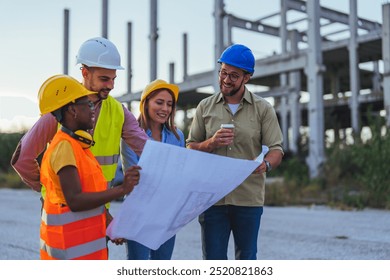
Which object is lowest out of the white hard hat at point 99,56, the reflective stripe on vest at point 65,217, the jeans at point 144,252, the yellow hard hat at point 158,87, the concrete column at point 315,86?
the jeans at point 144,252

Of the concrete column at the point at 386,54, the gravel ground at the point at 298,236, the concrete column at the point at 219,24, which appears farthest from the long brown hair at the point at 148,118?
the concrete column at the point at 219,24

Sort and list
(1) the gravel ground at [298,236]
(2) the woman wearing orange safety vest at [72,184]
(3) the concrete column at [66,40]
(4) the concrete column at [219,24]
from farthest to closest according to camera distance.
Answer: (3) the concrete column at [66,40]
(4) the concrete column at [219,24]
(1) the gravel ground at [298,236]
(2) the woman wearing orange safety vest at [72,184]

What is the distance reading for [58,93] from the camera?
204 cm

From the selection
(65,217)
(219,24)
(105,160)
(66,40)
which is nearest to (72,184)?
(65,217)

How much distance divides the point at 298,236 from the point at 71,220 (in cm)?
508

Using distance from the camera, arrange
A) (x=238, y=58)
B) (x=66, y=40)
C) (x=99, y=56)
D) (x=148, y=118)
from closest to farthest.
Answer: (x=99, y=56), (x=238, y=58), (x=148, y=118), (x=66, y=40)

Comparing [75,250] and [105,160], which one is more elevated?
[105,160]

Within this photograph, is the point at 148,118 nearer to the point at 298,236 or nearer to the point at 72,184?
the point at 72,184

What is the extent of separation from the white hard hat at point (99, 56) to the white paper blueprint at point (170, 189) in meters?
0.61

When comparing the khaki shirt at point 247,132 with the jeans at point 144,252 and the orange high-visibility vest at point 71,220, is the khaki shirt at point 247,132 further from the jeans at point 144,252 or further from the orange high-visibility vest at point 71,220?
the orange high-visibility vest at point 71,220

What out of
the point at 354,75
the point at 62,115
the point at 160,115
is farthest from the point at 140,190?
the point at 354,75

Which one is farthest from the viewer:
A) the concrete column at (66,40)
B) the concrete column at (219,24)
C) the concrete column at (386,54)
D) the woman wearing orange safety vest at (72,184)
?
the concrete column at (66,40)

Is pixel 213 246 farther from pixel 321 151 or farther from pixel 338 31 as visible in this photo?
pixel 338 31

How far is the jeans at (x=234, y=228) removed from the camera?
2.69 m
